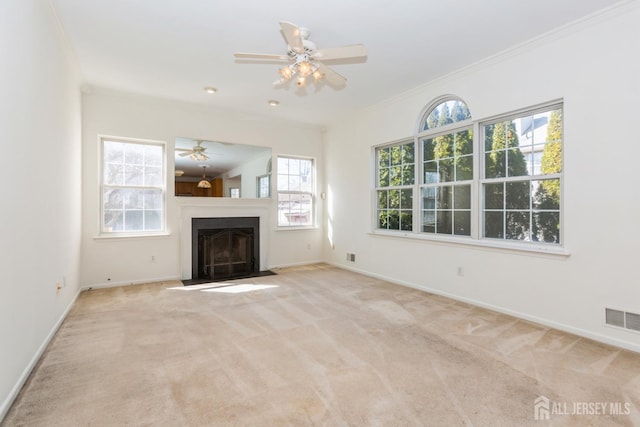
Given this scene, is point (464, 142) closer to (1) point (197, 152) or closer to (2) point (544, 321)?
(2) point (544, 321)

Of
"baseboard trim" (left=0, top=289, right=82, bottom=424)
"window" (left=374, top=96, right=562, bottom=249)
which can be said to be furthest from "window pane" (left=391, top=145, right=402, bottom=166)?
"baseboard trim" (left=0, top=289, right=82, bottom=424)

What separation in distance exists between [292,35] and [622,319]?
145 inches

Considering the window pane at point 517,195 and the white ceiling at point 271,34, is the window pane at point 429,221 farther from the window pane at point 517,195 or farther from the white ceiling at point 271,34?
the white ceiling at point 271,34

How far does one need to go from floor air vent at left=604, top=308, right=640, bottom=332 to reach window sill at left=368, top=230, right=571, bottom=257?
576mm

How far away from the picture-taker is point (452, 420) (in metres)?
1.73

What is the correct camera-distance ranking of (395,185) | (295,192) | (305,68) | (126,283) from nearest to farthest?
(305,68) → (126,283) → (395,185) → (295,192)

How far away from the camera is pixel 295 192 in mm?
6383

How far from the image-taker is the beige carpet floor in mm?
1789

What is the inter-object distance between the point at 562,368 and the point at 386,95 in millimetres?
3949

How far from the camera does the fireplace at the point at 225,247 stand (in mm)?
5234

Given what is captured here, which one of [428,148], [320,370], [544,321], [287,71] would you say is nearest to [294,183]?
[428,148]

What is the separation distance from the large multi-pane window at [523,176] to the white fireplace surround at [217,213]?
12.2 ft

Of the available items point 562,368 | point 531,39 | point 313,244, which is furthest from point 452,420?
point 313,244

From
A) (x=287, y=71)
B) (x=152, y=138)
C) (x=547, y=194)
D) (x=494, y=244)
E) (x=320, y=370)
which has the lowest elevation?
(x=320, y=370)
